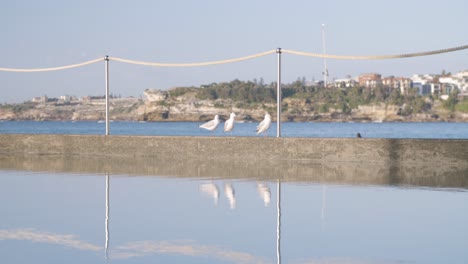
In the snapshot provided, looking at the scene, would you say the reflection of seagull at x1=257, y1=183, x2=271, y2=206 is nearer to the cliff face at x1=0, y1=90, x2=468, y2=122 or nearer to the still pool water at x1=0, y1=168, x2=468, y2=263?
the still pool water at x1=0, y1=168, x2=468, y2=263

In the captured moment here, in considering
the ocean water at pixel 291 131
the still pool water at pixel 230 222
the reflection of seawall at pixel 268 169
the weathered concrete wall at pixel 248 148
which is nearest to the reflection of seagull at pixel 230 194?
the still pool water at pixel 230 222

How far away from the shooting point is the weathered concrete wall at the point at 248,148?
911 cm

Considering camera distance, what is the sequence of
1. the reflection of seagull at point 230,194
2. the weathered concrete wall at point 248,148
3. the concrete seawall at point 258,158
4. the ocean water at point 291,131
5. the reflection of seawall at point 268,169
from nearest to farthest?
1. the reflection of seagull at point 230,194
2. the reflection of seawall at point 268,169
3. the concrete seawall at point 258,158
4. the weathered concrete wall at point 248,148
5. the ocean water at point 291,131

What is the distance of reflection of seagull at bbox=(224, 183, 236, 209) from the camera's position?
231 inches

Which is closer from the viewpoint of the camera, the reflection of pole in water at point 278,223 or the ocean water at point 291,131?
Result: the reflection of pole in water at point 278,223

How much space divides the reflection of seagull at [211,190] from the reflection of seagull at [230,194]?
0.26ft

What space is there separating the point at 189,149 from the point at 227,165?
129 centimetres

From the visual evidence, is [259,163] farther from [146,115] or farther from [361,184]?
[146,115]

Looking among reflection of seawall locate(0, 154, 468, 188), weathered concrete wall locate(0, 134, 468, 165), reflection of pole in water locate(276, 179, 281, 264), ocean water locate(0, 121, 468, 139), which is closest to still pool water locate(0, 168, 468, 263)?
reflection of pole in water locate(276, 179, 281, 264)

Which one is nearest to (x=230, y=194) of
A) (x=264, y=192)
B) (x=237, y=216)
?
(x=264, y=192)

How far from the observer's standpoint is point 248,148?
10234 mm

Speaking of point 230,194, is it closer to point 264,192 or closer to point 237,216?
point 264,192

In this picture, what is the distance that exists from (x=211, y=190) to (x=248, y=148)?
3502mm

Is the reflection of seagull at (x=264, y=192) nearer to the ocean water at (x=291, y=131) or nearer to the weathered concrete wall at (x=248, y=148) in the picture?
the weathered concrete wall at (x=248, y=148)
